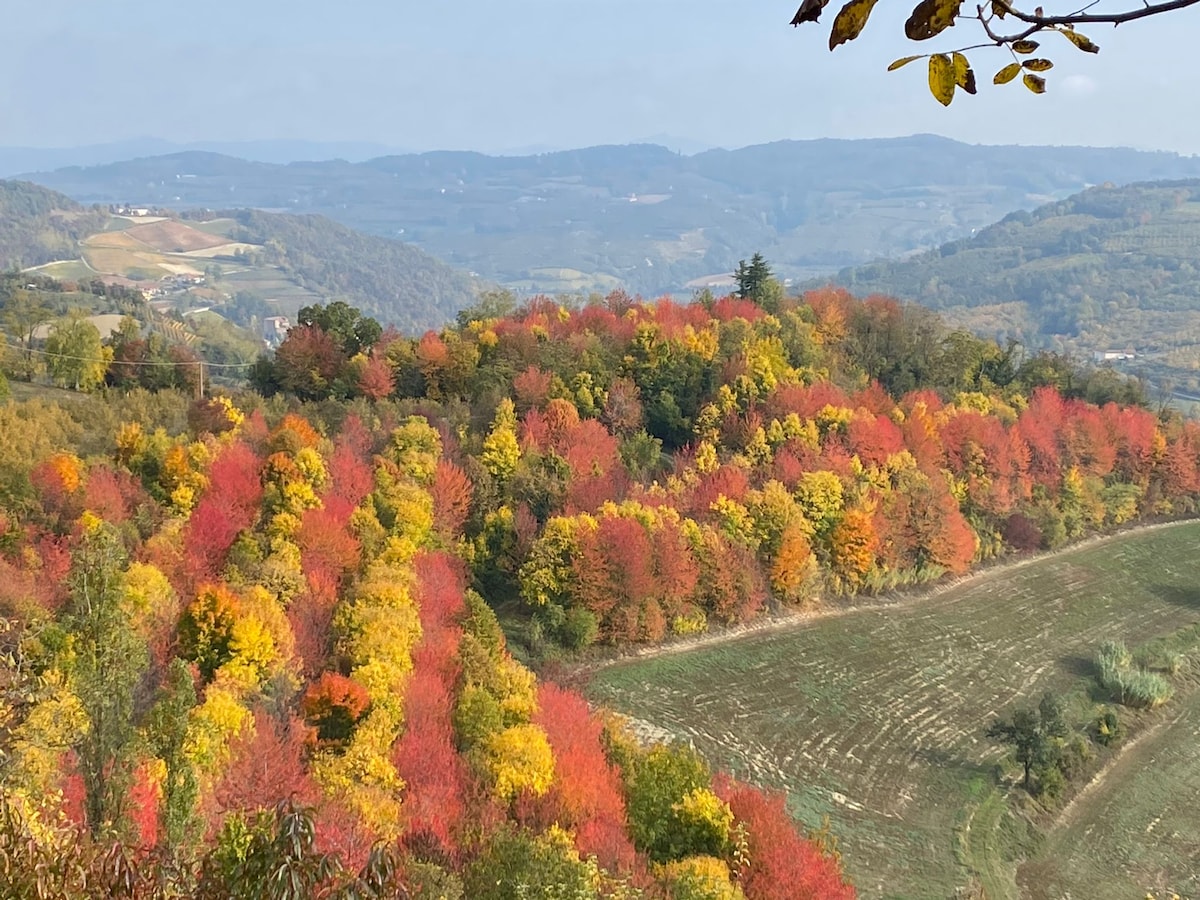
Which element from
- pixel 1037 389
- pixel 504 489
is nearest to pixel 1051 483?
pixel 1037 389

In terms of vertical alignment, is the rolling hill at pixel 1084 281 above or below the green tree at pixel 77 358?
above

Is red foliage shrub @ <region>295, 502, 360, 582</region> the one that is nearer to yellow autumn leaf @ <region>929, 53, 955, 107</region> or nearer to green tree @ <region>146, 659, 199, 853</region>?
green tree @ <region>146, 659, 199, 853</region>

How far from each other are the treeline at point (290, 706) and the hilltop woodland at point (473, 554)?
6 centimetres

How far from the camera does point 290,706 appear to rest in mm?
21594

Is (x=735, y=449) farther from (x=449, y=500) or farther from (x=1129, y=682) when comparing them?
(x=1129, y=682)

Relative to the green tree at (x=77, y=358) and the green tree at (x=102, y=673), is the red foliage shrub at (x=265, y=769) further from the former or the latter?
the green tree at (x=77, y=358)

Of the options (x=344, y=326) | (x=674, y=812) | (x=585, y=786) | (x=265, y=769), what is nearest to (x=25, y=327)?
(x=344, y=326)

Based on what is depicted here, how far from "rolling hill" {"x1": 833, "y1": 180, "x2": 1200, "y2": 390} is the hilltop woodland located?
73191mm

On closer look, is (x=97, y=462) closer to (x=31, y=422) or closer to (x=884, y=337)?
(x=31, y=422)

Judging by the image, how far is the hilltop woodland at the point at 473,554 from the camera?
912 cm

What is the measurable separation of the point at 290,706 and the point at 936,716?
19027 mm

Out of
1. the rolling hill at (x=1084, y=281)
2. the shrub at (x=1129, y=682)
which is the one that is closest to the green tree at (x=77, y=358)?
the shrub at (x=1129, y=682)

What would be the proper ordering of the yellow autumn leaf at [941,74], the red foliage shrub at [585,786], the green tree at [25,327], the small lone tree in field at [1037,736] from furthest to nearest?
the green tree at [25,327], the small lone tree in field at [1037,736], the red foliage shrub at [585,786], the yellow autumn leaf at [941,74]

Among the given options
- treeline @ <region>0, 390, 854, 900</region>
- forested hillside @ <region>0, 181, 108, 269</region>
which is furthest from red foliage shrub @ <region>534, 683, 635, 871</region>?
forested hillside @ <region>0, 181, 108, 269</region>
